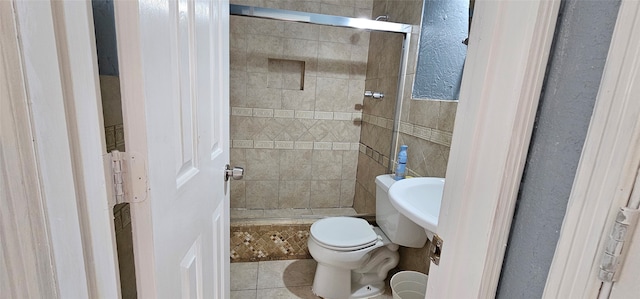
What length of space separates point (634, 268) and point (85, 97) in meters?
0.68

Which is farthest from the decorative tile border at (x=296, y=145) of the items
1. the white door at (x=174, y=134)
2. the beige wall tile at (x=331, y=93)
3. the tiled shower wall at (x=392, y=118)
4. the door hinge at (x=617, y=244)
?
the door hinge at (x=617, y=244)

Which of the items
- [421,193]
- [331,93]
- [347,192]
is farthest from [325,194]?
[421,193]

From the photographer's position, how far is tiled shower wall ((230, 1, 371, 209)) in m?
2.42

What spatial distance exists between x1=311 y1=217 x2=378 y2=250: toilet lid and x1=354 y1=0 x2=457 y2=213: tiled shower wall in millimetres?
454

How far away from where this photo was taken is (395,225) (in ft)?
5.08

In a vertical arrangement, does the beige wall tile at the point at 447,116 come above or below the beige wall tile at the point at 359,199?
above

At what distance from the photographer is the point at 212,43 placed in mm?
A: 805

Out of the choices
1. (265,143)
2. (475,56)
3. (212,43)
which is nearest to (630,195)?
(475,56)

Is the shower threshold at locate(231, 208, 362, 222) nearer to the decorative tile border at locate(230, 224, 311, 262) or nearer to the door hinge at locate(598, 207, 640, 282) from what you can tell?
the decorative tile border at locate(230, 224, 311, 262)

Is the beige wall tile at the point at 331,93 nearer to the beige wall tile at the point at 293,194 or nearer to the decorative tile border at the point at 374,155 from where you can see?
the decorative tile border at the point at 374,155

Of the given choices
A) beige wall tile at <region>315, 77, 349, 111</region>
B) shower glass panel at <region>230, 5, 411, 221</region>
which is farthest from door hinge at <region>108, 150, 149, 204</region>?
beige wall tile at <region>315, 77, 349, 111</region>

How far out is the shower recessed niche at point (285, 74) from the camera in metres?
2.48

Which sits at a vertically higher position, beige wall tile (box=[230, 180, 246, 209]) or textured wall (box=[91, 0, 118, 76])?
textured wall (box=[91, 0, 118, 76])

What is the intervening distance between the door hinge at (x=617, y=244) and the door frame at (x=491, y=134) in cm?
12
